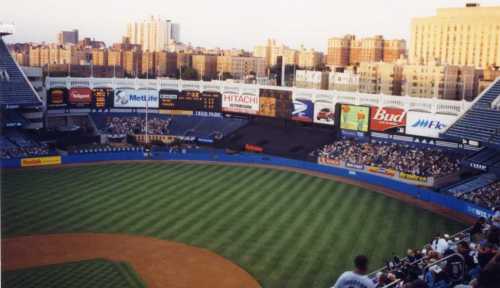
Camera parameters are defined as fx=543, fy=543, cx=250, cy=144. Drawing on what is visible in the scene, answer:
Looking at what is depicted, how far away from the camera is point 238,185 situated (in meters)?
36.8

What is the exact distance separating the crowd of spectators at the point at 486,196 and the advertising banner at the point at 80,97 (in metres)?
38.3

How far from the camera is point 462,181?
1396 inches

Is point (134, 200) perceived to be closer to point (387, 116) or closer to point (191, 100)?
point (387, 116)

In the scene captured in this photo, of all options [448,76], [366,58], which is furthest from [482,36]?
[448,76]

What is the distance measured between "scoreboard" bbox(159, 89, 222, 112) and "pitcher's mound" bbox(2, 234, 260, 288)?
33078 millimetres

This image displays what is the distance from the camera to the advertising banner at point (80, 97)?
55.4 m

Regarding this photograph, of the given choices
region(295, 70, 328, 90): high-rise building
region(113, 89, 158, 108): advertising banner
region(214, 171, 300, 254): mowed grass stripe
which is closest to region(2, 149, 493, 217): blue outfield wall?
region(214, 171, 300, 254): mowed grass stripe

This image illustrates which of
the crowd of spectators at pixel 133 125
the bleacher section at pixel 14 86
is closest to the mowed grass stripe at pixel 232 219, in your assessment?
the crowd of spectators at pixel 133 125

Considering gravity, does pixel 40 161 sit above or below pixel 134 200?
above

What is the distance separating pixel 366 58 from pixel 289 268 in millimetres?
123356

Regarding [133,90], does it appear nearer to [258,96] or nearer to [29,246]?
[258,96]

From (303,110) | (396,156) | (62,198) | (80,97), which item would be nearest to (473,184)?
(396,156)

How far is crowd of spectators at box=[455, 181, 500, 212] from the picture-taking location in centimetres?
3007

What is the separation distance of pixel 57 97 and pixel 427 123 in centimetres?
3552
